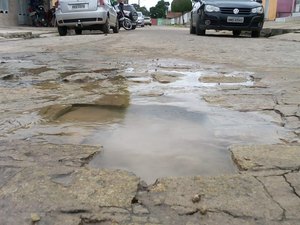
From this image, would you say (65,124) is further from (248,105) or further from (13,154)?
(248,105)

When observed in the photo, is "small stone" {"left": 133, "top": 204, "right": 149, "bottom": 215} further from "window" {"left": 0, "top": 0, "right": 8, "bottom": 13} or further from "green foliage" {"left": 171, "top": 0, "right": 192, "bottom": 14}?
"green foliage" {"left": 171, "top": 0, "right": 192, "bottom": 14}

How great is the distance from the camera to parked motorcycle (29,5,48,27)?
66.7 feet

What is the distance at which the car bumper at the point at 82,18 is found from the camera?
483 inches

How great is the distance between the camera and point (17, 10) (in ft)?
65.2

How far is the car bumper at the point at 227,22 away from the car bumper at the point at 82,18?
3.32 m

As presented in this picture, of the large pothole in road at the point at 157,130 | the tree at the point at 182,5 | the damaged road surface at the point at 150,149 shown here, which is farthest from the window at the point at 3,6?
the tree at the point at 182,5

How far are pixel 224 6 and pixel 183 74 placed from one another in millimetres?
6955

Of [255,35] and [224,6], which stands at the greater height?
[224,6]

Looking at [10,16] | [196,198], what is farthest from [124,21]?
[196,198]

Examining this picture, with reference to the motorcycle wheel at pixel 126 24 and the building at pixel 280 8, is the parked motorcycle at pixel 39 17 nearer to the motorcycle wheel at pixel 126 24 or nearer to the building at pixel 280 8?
the motorcycle wheel at pixel 126 24

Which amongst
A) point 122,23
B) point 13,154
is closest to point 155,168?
point 13,154

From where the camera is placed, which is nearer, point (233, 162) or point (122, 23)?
point (233, 162)

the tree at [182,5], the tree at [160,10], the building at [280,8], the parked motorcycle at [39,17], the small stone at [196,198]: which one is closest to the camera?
the small stone at [196,198]

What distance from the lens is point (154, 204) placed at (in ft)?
5.01
